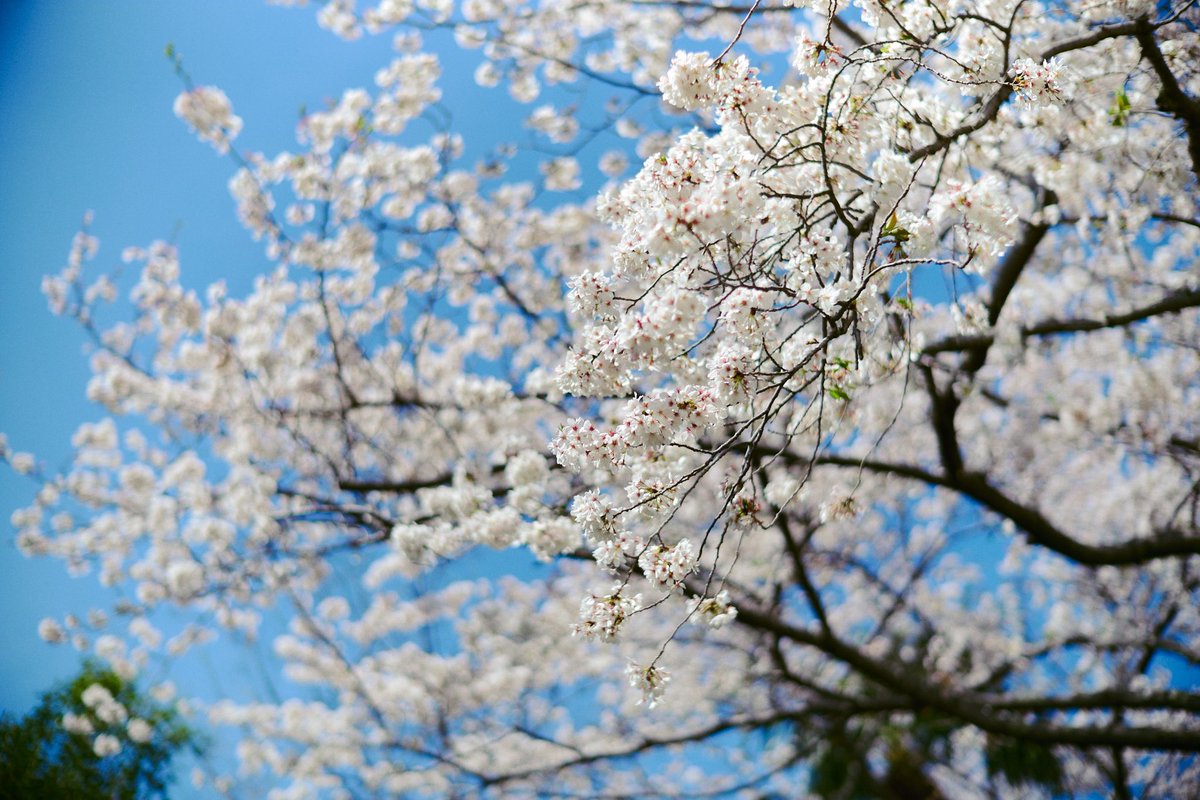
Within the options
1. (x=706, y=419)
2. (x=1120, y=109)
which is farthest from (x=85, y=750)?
(x=1120, y=109)

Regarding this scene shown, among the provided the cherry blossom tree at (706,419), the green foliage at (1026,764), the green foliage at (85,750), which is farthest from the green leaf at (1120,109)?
the green foliage at (85,750)

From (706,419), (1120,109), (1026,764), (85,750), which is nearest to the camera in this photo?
(706,419)

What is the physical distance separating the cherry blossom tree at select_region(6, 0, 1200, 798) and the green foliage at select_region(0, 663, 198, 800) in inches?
17.1

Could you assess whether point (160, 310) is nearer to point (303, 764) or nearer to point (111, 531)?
point (111, 531)

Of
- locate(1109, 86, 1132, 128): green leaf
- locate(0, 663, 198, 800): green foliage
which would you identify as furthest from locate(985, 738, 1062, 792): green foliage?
locate(0, 663, 198, 800): green foliage

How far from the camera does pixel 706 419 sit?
5.71 feet

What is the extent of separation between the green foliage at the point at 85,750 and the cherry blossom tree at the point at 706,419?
0.44m

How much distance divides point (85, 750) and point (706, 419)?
4775mm

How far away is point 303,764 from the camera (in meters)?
6.32

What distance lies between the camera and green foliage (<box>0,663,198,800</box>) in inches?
157

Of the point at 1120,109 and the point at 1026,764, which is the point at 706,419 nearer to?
the point at 1120,109

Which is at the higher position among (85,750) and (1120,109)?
(1120,109)

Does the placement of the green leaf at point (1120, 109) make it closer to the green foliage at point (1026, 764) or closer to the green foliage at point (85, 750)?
the green foliage at point (1026, 764)

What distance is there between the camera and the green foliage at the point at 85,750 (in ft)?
13.0
